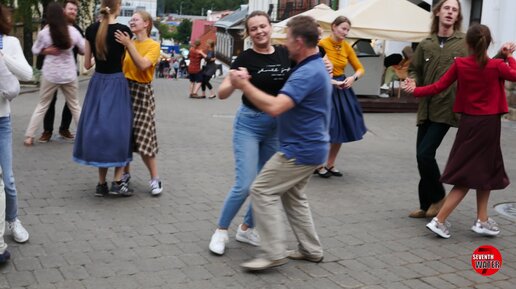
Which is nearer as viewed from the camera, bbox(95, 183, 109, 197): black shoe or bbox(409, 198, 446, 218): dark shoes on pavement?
bbox(409, 198, 446, 218): dark shoes on pavement

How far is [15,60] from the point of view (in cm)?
472

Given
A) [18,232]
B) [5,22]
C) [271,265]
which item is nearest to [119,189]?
[18,232]

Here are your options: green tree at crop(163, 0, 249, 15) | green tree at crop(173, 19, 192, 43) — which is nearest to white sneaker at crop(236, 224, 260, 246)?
green tree at crop(173, 19, 192, 43)

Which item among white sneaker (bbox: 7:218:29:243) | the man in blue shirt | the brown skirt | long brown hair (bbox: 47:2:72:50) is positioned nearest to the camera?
the man in blue shirt

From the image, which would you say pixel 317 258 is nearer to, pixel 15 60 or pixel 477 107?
pixel 477 107

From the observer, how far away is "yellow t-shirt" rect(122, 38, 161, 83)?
652 centimetres

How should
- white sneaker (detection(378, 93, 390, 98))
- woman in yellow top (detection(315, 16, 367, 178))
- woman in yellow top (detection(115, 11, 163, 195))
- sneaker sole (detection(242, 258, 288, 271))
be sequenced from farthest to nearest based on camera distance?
white sneaker (detection(378, 93, 390, 98)) → woman in yellow top (detection(315, 16, 367, 178)) → woman in yellow top (detection(115, 11, 163, 195)) → sneaker sole (detection(242, 258, 288, 271))

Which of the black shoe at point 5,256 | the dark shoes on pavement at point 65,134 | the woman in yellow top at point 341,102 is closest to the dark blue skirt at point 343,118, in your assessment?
the woman in yellow top at point 341,102

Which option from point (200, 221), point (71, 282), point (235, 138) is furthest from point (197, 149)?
point (71, 282)

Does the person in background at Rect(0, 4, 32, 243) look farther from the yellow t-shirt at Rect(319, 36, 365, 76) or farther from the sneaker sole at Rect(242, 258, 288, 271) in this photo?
the yellow t-shirt at Rect(319, 36, 365, 76)

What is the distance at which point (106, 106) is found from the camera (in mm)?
6426

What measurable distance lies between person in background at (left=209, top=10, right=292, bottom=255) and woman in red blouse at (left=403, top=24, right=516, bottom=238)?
1423 mm

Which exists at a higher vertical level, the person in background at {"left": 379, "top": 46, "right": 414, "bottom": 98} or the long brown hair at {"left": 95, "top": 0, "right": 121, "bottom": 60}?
the long brown hair at {"left": 95, "top": 0, "right": 121, "bottom": 60}

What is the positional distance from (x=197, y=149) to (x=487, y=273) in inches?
217
